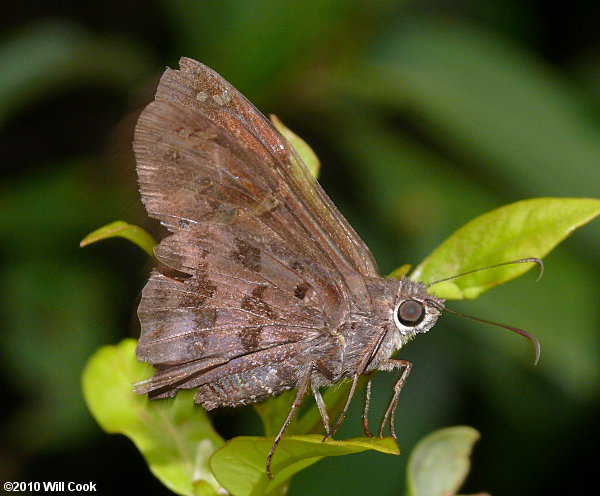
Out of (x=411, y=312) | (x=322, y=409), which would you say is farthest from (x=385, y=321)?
(x=322, y=409)

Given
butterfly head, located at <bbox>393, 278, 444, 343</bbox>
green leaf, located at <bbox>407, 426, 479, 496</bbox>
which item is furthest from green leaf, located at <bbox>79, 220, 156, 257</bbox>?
green leaf, located at <bbox>407, 426, 479, 496</bbox>

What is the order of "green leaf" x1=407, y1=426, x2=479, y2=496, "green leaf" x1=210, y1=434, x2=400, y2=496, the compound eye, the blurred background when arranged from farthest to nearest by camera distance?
the blurred background → "green leaf" x1=407, y1=426, x2=479, y2=496 → the compound eye → "green leaf" x1=210, y1=434, x2=400, y2=496

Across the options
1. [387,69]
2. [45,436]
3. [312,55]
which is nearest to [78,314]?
[45,436]

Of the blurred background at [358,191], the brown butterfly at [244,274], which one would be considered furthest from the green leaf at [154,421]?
the blurred background at [358,191]

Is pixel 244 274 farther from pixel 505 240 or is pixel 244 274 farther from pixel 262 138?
pixel 505 240

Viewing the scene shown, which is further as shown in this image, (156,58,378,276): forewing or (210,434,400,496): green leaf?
(156,58,378,276): forewing

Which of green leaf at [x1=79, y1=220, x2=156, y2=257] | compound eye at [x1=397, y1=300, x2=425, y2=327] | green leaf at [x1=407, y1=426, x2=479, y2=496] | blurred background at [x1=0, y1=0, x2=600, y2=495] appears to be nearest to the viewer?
green leaf at [x1=79, y1=220, x2=156, y2=257]

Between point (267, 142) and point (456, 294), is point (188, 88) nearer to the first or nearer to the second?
point (267, 142)

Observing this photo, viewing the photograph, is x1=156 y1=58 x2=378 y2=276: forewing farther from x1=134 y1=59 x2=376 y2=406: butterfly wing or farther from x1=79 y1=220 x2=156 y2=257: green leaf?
x1=79 y1=220 x2=156 y2=257: green leaf
